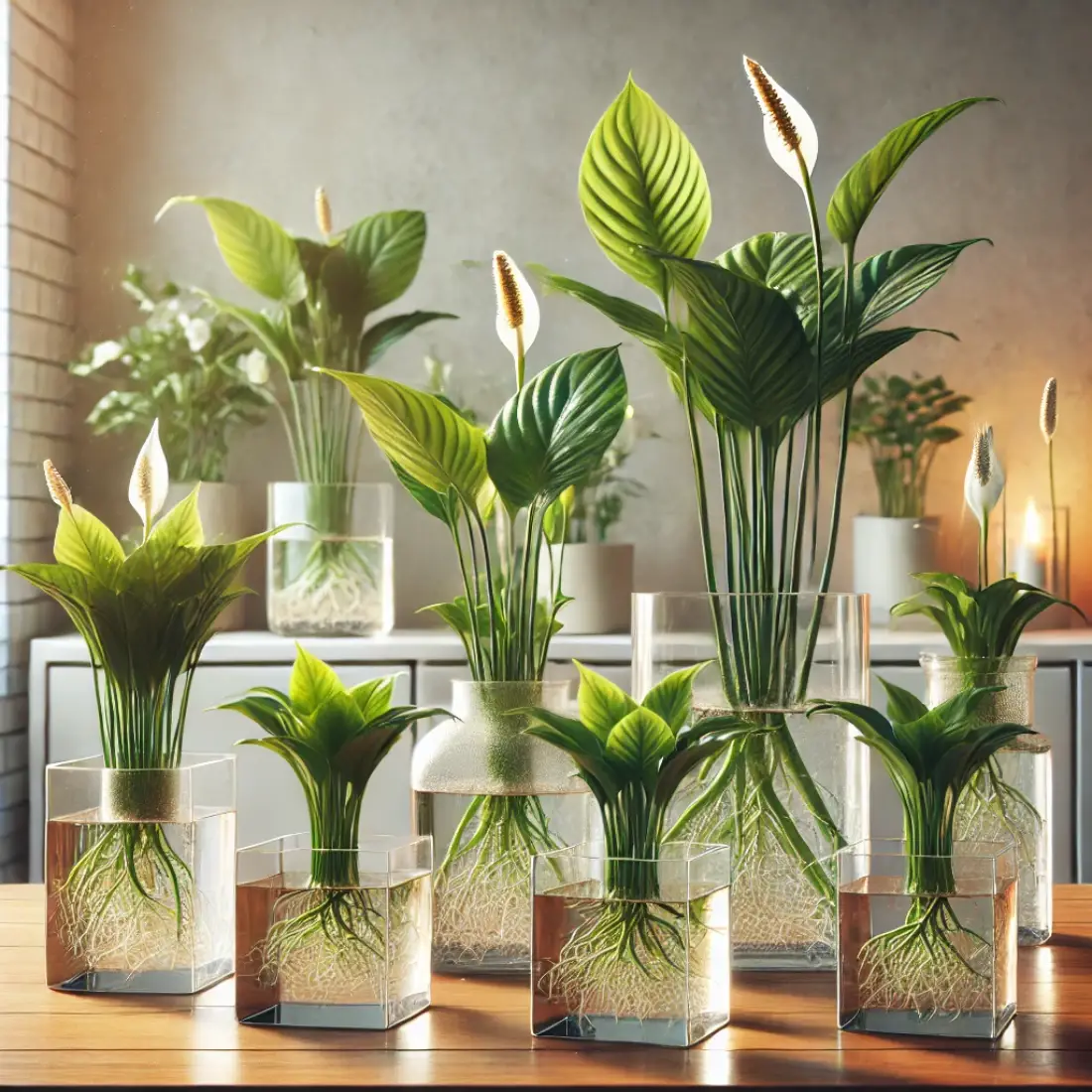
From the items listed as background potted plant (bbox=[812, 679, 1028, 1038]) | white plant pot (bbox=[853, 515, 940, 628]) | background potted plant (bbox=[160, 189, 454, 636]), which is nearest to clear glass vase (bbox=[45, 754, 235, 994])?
background potted plant (bbox=[812, 679, 1028, 1038])

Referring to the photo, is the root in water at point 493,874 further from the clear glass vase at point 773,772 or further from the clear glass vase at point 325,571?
the clear glass vase at point 325,571

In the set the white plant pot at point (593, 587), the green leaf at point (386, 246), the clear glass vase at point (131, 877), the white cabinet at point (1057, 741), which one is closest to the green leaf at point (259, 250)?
the green leaf at point (386, 246)

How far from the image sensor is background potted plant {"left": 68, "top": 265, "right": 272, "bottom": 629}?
267 cm

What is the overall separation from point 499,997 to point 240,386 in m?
1.96

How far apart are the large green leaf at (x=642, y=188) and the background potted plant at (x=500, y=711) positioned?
0.11 metres

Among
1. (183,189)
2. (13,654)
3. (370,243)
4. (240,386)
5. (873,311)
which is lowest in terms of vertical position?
(13,654)

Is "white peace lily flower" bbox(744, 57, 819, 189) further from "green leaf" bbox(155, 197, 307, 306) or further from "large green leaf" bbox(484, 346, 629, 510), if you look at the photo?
"green leaf" bbox(155, 197, 307, 306)

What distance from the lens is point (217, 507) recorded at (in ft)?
8.77

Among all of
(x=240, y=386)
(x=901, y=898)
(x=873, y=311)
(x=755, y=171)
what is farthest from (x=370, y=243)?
(x=901, y=898)

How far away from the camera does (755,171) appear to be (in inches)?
113

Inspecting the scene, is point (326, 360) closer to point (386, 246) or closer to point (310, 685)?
point (386, 246)

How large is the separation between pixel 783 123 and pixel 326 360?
1702 millimetres

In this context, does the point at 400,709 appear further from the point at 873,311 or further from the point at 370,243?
the point at 370,243

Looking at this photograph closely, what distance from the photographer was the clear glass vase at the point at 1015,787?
42.3 inches
